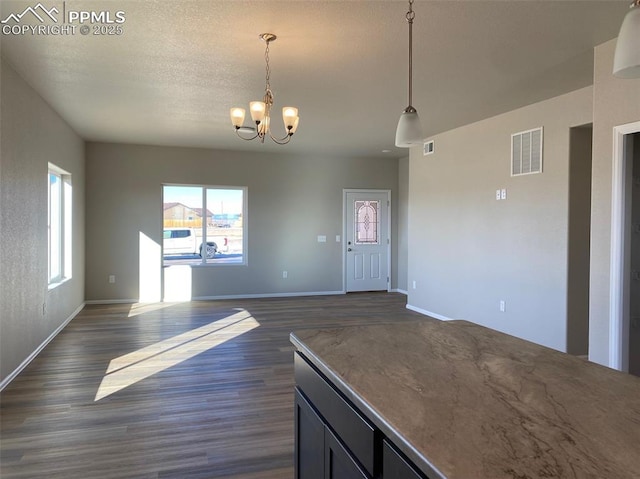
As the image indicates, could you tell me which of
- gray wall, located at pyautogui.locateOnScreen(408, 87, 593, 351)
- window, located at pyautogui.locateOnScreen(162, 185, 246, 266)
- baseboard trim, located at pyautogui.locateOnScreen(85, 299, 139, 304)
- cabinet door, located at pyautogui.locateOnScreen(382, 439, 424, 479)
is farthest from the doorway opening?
baseboard trim, located at pyautogui.locateOnScreen(85, 299, 139, 304)

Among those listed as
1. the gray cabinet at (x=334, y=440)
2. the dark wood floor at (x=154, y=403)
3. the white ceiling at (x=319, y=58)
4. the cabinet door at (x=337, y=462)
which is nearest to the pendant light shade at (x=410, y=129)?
the white ceiling at (x=319, y=58)

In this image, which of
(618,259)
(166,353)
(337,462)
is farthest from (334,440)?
(166,353)

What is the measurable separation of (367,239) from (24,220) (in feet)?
20.6

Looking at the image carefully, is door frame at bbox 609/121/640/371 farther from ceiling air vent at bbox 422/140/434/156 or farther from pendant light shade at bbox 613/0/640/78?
ceiling air vent at bbox 422/140/434/156

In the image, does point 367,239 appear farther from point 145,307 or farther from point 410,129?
point 410,129

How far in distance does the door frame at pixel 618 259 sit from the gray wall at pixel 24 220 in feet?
15.3

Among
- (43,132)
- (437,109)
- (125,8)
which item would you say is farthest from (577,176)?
(43,132)

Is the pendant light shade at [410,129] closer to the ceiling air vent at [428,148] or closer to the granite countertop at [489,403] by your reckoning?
the granite countertop at [489,403]

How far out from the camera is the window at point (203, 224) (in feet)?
27.1

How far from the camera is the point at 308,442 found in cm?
181

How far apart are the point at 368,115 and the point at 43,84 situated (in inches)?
138

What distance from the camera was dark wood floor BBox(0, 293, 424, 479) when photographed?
8.59 feet

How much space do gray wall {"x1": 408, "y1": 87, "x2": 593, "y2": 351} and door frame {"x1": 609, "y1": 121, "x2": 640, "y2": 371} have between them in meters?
1.28

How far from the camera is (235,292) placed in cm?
855
